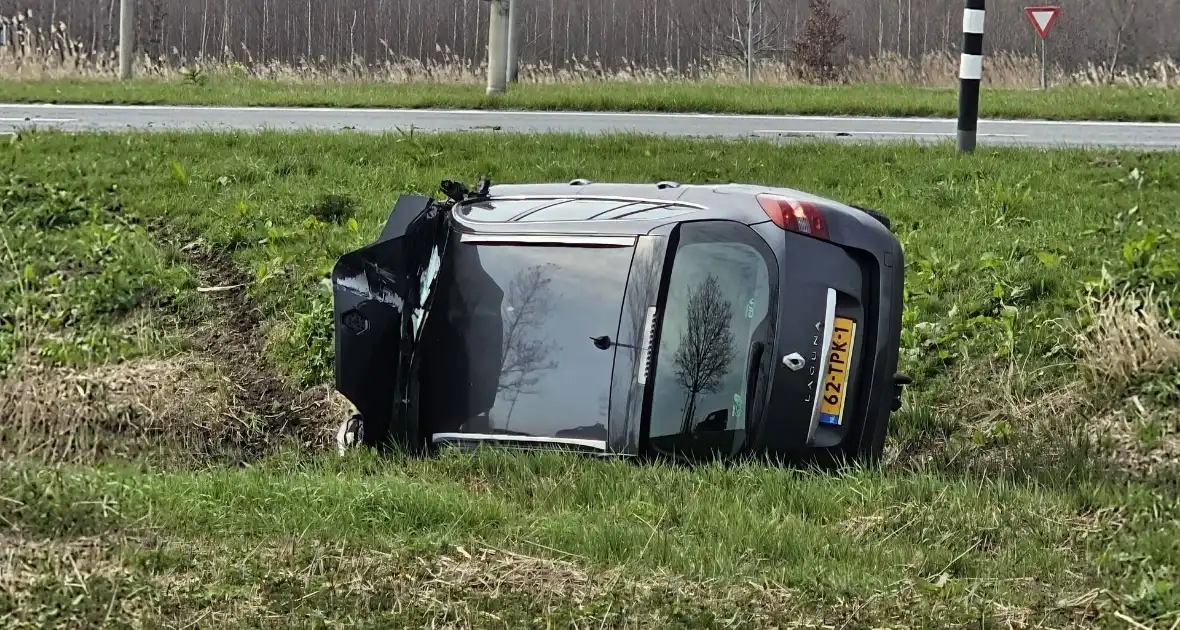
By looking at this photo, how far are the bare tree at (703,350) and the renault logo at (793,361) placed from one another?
23 cm

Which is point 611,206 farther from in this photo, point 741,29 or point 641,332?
point 741,29

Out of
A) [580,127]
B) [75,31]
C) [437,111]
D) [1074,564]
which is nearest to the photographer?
[1074,564]

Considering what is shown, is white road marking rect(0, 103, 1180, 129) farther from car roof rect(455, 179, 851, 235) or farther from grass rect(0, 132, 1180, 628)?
car roof rect(455, 179, 851, 235)

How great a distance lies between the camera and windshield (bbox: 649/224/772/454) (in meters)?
5.14

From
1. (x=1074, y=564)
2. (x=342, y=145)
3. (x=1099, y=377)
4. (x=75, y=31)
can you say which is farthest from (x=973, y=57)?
(x=75, y=31)

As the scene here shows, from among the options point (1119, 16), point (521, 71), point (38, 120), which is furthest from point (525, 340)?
point (1119, 16)

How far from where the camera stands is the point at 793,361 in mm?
5039

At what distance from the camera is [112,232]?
369 inches

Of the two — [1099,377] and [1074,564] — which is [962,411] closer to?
[1099,377]

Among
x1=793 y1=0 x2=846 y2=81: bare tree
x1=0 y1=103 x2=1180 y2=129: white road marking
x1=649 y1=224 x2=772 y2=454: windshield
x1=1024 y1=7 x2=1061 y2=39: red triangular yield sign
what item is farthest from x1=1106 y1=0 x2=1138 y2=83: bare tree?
x1=649 y1=224 x2=772 y2=454: windshield

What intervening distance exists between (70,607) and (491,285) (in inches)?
87.9

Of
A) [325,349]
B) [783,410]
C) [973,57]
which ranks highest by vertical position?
[973,57]

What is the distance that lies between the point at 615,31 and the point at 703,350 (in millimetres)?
22852

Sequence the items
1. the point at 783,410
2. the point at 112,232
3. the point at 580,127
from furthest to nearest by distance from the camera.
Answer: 1. the point at 580,127
2. the point at 112,232
3. the point at 783,410
